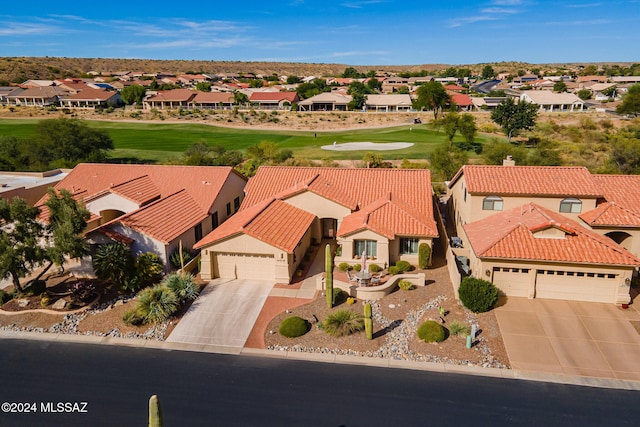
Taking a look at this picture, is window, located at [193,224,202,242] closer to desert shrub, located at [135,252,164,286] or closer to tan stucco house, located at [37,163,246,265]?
tan stucco house, located at [37,163,246,265]

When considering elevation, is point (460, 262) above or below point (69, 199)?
below

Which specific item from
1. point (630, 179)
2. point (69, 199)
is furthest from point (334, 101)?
point (69, 199)

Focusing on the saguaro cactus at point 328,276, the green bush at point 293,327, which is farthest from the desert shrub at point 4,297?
the saguaro cactus at point 328,276

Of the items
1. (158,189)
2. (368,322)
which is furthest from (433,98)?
(368,322)

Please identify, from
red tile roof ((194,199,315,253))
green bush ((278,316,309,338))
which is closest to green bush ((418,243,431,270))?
red tile roof ((194,199,315,253))

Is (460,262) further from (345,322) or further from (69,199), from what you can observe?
(69,199)
